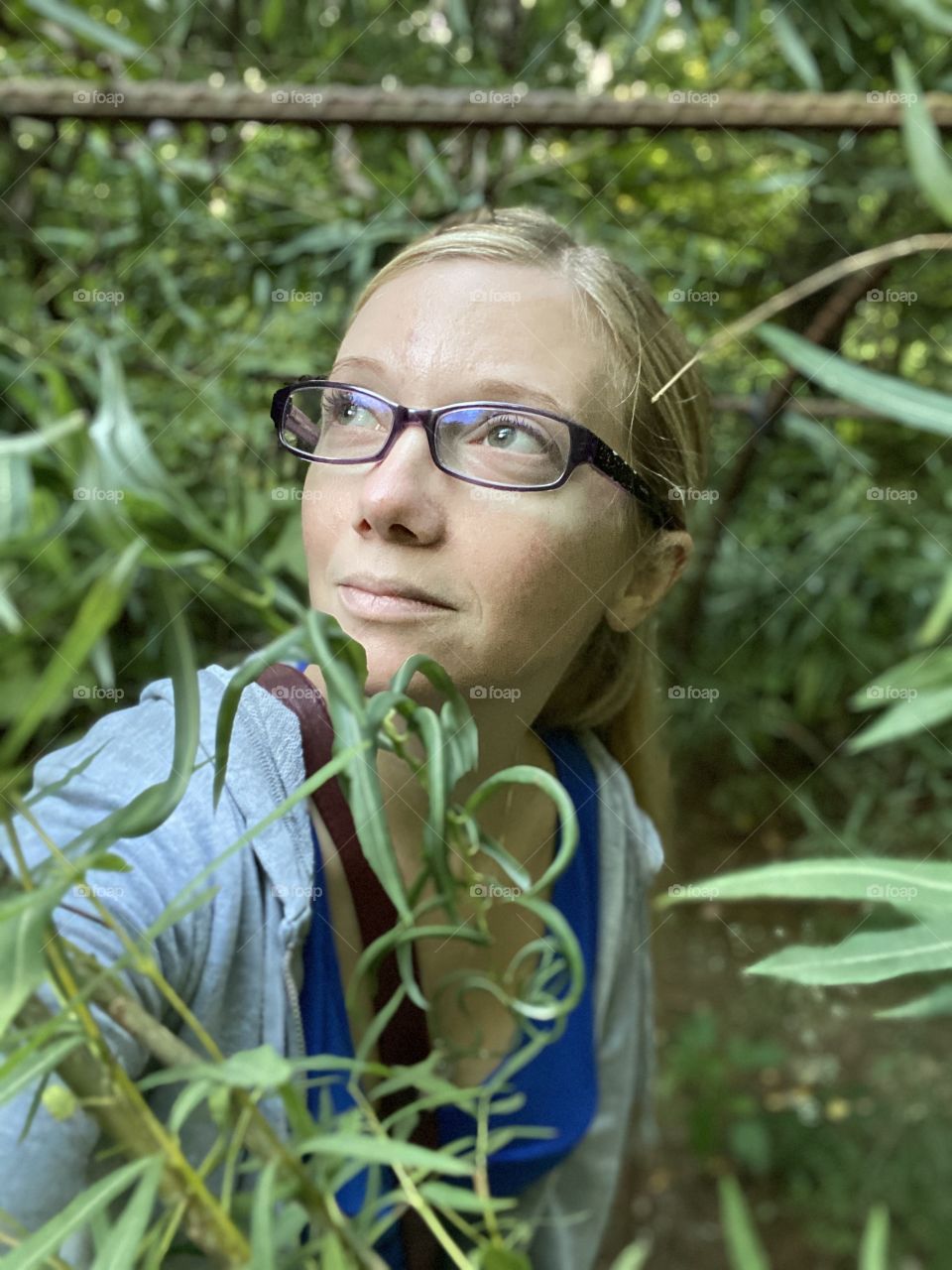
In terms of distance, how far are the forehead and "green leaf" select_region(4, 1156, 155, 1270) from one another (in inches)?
8.9

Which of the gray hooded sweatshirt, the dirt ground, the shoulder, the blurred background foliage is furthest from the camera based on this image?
the dirt ground

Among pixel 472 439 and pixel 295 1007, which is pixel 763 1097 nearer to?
pixel 295 1007

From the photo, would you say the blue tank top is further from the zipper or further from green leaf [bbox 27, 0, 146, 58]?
green leaf [bbox 27, 0, 146, 58]

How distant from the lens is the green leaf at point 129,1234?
24 centimetres

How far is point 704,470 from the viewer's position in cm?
43

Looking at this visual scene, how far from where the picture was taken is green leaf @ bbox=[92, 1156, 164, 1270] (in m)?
0.24

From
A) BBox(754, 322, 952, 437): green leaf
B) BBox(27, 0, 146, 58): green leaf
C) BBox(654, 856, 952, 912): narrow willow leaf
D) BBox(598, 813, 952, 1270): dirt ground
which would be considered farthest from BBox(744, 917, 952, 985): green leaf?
BBox(598, 813, 952, 1270): dirt ground

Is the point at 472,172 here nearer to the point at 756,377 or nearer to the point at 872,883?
the point at 756,377

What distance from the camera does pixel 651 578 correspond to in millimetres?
419

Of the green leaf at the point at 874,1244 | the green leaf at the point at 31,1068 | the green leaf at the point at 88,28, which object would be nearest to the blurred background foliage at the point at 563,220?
the green leaf at the point at 88,28

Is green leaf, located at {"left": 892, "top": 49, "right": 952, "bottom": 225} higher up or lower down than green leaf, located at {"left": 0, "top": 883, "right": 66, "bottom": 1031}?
higher up

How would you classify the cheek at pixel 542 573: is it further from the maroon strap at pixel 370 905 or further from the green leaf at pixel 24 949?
the green leaf at pixel 24 949

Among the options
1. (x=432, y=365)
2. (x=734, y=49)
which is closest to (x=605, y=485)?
(x=432, y=365)

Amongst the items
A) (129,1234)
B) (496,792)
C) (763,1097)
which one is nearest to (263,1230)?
(129,1234)
